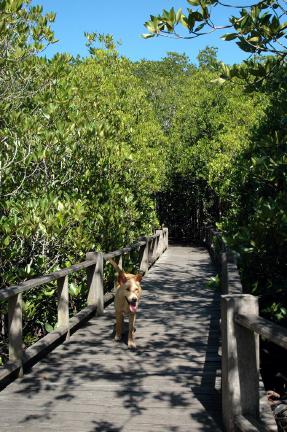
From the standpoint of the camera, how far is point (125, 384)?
17.3 feet

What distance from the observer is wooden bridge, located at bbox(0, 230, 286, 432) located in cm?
399

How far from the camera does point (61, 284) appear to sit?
22.4 ft

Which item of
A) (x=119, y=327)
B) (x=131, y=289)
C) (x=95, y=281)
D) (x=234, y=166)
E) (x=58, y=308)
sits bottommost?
(x=119, y=327)

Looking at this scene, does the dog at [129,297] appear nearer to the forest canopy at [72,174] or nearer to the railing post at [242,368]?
the forest canopy at [72,174]

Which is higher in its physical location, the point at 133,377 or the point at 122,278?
the point at 122,278

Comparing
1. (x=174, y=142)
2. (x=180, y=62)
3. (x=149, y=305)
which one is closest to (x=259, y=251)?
(x=149, y=305)

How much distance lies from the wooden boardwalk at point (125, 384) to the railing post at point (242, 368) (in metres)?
0.41

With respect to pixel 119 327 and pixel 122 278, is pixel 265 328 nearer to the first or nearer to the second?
pixel 122 278

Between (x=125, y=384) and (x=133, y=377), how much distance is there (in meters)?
0.24

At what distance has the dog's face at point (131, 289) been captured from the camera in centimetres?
630

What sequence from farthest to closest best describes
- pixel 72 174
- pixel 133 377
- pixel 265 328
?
pixel 72 174 < pixel 133 377 < pixel 265 328

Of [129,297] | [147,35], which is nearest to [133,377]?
[129,297]

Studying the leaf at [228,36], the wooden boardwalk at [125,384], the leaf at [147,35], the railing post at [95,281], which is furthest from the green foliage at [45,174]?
the leaf at [228,36]

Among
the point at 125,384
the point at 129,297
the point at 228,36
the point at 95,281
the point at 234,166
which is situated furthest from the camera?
the point at 234,166
